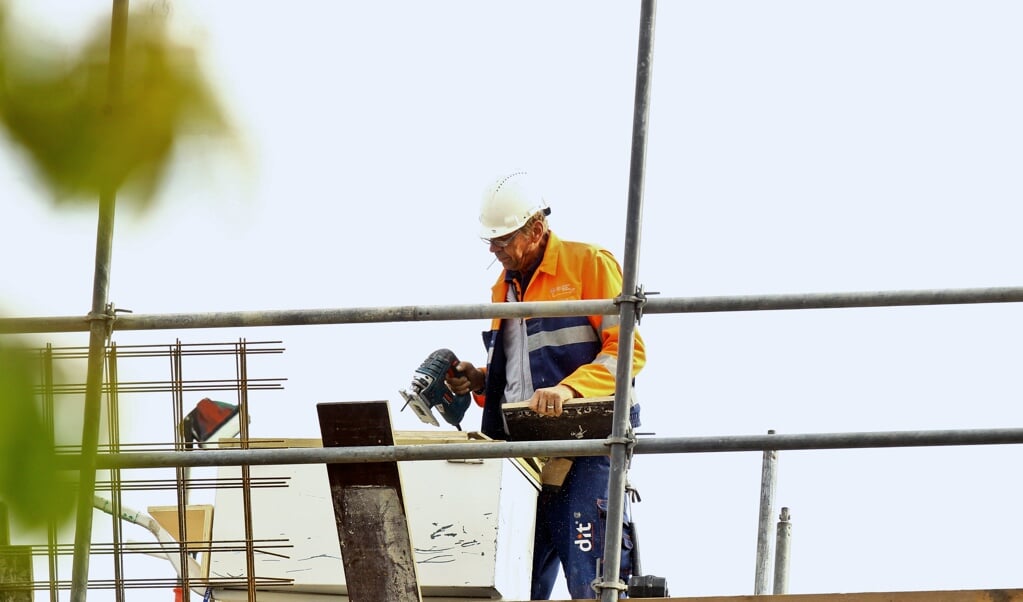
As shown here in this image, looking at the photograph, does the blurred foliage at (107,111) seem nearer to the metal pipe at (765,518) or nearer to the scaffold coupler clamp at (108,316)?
the scaffold coupler clamp at (108,316)

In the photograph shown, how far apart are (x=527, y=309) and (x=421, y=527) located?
117cm

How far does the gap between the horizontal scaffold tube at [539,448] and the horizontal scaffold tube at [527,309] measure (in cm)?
38

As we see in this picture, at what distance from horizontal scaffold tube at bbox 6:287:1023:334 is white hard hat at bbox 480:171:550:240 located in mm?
1822

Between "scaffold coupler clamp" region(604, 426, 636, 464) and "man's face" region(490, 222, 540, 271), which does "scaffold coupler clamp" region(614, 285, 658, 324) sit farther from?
"man's face" region(490, 222, 540, 271)

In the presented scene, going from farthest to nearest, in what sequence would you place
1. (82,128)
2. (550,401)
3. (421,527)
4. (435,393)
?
(435,393) < (550,401) < (421,527) < (82,128)

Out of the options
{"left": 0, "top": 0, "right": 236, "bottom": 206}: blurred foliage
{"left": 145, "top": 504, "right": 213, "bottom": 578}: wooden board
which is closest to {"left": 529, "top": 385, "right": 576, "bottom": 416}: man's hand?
{"left": 145, "top": 504, "right": 213, "bottom": 578}: wooden board

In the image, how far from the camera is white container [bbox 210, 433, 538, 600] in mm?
5332

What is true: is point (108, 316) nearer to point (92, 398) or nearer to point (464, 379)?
point (92, 398)

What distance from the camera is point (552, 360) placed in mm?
6109

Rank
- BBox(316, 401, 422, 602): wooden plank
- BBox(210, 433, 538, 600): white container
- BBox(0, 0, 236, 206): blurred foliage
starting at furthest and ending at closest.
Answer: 1. BBox(210, 433, 538, 600): white container
2. BBox(316, 401, 422, 602): wooden plank
3. BBox(0, 0, 236, 206): blurred foliage

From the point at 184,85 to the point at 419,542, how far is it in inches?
131

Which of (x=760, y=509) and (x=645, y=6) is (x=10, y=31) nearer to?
(x=645, y=6)

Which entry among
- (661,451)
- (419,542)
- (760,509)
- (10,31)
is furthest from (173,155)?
(760,509)

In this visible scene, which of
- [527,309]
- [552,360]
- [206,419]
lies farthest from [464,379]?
[527,309]
